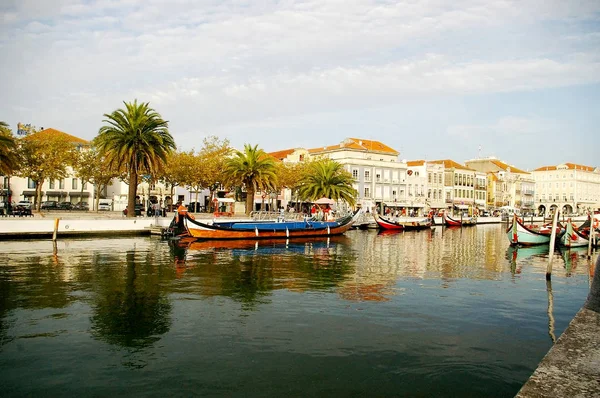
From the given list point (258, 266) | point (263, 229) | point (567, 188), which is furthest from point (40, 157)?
point (567, 188)

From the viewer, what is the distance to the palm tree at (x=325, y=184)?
216 feet

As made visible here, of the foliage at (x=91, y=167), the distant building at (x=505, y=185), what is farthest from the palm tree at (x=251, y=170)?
the distant building at (x=505, y=185)

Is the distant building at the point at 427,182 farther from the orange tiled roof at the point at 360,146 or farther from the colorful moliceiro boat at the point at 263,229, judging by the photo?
the colorful moliceiro boat at the point at 263,229

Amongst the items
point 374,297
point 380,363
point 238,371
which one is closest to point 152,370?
point 238,371

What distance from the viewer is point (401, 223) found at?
219ft

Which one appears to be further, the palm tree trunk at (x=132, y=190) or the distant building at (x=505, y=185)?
the distant building at (x=505, y=185)

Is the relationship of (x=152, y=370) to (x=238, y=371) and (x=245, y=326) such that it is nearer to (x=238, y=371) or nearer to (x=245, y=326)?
(x=238, y=371)

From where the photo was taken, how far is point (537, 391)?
607 cm

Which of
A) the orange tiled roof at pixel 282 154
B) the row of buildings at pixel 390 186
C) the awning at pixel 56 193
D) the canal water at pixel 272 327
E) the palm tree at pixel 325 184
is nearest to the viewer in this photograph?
the canal water at pixel 272 327

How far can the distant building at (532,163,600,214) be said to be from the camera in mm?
153625

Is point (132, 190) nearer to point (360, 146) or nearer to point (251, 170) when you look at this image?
point (251, 170)

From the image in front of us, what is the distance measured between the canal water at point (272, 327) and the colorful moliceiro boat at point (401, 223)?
3724cm

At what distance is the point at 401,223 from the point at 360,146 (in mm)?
27807

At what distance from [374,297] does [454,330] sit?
4.65m
